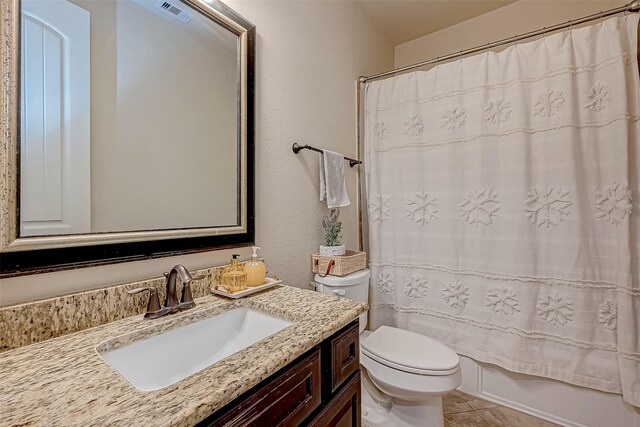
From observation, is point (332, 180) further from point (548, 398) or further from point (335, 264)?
point (548, 398)

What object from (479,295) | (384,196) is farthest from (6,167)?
(479,295)

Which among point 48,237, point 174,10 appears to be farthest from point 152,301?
point 174,10

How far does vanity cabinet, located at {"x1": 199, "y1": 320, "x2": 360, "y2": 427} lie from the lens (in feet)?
1.84

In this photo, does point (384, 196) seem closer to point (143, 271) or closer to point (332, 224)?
point (332, 224)

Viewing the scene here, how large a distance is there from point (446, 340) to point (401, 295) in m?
0.36

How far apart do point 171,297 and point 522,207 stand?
5.46ft

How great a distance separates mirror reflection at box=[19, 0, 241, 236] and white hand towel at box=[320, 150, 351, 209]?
55 centimetres

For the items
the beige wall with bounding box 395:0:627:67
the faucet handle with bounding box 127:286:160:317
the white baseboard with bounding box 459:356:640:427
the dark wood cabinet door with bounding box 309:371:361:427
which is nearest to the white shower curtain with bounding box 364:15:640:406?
the white baseboard with bounding box 459:356:640:427

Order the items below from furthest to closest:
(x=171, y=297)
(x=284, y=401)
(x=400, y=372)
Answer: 1. (x=400, y=372)
2. (x=171, y=297)
3. (x=284, y=401)

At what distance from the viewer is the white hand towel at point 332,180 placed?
63.4 inches

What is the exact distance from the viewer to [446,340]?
1760 millimetres

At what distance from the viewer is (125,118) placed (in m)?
0.92

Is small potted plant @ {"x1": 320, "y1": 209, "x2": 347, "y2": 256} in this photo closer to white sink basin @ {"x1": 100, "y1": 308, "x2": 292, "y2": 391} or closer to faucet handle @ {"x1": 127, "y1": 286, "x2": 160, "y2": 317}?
white sink basin @ {"x1": 100, "y1": 308, "x2": 292, "y2": 391}

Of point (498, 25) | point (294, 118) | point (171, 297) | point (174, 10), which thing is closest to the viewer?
point (171, 297)
